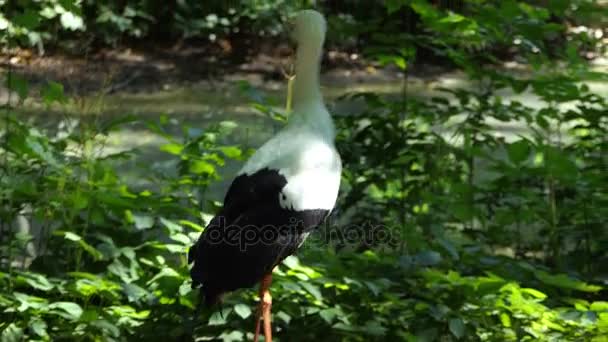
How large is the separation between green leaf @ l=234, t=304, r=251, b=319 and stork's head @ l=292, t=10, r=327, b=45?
0.83 metres

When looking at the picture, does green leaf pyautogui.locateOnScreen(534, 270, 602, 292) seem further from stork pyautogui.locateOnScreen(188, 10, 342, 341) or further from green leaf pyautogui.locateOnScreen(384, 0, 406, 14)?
green leaf pyautogui.locateOnScreen(384, 0, 406, 14)

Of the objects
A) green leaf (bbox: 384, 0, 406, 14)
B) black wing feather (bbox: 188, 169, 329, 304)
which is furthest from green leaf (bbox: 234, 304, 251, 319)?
green leaf (bbox: 384, 0, 406, 14)

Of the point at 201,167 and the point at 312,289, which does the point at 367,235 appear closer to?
the point at 201,167

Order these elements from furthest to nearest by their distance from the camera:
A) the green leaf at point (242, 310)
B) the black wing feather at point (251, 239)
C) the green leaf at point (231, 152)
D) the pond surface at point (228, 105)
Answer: the pond surface at point (228, 105), the green leaf at point (231, 152), the green leaf at point (242, 310), the black wing feather at point (251, 239)

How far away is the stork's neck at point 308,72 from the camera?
9.26 ft

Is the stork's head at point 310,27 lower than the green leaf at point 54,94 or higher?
higher

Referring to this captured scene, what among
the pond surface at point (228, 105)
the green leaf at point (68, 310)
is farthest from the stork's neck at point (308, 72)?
the pond surface at point (228, 105)

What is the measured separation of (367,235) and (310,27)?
144 centimetres

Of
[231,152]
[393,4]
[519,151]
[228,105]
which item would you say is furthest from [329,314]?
[228,105]

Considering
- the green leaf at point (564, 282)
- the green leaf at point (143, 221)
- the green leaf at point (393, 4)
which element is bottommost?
the green leaf at point (564, 282)

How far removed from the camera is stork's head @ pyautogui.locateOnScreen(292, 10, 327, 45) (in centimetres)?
282

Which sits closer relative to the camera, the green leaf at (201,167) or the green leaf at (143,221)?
the green leaf at (143,221)

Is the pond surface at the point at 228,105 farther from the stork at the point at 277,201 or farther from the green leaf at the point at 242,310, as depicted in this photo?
the stork at the point at 277,201

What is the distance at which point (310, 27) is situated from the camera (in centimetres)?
282
